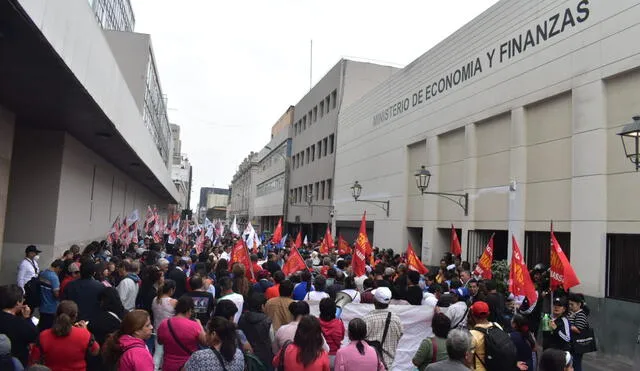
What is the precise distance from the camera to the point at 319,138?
36.5 meters

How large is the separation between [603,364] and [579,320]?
3.93 m

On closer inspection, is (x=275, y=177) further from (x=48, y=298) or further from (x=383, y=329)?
(x=383, y=329)

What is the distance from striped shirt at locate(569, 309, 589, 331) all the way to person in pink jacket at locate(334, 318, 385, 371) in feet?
11.1

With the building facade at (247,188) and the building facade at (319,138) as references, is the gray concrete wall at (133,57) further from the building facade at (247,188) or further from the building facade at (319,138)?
the building facade at (247,188)

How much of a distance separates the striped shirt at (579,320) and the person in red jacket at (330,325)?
126 inches

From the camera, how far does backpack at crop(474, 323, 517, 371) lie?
5156 millimetres

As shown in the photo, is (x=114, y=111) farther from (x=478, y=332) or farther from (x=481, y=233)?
(x=481, y=233)

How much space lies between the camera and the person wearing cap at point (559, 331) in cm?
658

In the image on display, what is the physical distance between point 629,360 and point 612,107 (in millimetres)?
5022

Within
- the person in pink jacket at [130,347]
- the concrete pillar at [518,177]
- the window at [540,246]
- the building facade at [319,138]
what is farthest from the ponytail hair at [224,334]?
the building facade at [319,138]

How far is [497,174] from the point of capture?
14.9m

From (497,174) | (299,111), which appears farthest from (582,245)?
(299,111)

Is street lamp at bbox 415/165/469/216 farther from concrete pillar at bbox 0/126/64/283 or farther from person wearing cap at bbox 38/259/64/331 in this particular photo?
person wearing cap at bbox 38/259/64/331

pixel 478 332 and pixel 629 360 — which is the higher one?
pixel 478 332
